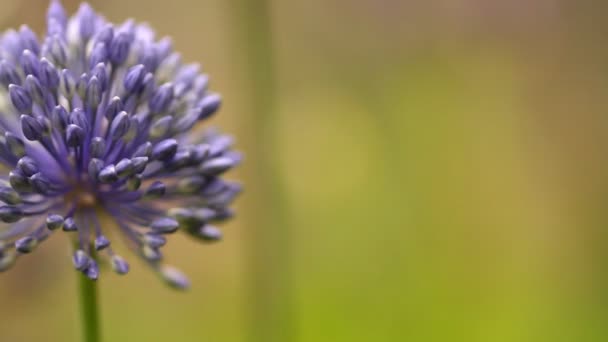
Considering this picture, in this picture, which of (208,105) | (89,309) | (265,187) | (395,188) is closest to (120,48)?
(208,105)

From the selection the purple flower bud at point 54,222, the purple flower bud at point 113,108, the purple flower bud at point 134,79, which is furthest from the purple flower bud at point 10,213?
the purple flower bud at point 134,79

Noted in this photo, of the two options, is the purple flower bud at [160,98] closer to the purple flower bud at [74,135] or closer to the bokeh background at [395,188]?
the purple flower bud at [74,135]

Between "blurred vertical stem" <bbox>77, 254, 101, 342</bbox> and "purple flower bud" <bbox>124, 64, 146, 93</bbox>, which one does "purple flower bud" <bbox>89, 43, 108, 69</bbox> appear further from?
"blurred vertical stem" <bbox>77, 254, 101, 342</bbox>

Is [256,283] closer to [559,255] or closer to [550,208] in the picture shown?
[559,255]

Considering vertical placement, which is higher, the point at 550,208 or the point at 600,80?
the point at 600,80

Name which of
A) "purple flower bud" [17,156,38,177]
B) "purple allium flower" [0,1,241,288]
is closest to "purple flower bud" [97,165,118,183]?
"purple allium flower" [0,1,241,288]

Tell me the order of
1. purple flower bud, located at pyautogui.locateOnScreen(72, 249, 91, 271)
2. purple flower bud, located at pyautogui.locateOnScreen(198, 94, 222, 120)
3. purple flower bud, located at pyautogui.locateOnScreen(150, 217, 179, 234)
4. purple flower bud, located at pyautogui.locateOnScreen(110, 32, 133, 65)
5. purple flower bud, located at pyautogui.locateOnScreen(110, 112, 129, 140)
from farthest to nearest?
purple flower bud, located at pyautogui.locateOnScreen(198, 94, 222, 120)
purple flower bud, located at pyautogui.locateOnScreen(110, 32, 133, 65)
purple flower bud, located at pyautogui.locateOnScreen(150, 217, 179, 234)
purple flower bud, located at pyautogui.locateOnScreen(110, 112, 129, 140)
purple flower bud, located at pyautogui.locateOnScreen(72, 249, 91, 271)

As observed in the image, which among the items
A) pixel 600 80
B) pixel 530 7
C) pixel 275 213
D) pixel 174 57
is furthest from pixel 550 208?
pixel 174 57

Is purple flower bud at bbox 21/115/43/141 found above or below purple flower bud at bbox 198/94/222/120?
below
